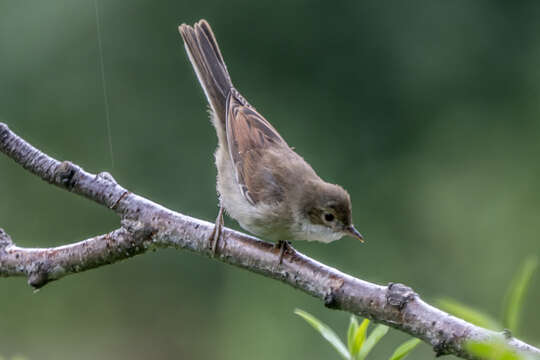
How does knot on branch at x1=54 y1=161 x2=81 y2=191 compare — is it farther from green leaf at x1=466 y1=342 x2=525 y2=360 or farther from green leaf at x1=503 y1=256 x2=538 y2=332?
green leaf at x1=466 y1=342 x2=525 y2=360

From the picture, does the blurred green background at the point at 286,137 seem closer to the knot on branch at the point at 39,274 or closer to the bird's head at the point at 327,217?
the bird's head at the point at 327,217

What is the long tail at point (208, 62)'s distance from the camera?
161 inches

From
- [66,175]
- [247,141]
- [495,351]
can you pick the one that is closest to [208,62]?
[247,141]

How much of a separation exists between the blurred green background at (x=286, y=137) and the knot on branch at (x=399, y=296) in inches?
183

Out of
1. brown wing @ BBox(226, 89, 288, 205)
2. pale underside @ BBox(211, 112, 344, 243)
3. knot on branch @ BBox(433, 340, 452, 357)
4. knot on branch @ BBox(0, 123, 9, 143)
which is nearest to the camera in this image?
knot on branch @ BBox(433, 340, 452, 357)

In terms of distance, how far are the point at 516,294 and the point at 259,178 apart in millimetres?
2774

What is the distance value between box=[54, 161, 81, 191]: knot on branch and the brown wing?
1316 millimetres

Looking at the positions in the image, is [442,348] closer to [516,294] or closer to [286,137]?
[516,294]

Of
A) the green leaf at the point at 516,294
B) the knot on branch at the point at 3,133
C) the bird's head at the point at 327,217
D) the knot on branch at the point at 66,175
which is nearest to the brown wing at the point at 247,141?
the bird's head at the point at 327,217

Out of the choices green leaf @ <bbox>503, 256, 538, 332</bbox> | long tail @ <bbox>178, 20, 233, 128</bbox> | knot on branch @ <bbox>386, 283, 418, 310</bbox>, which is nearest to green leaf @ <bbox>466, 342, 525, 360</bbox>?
green leaf @ <bbox>503, 256, 538, 332</bbox>

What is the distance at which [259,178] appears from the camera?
371 centimetres

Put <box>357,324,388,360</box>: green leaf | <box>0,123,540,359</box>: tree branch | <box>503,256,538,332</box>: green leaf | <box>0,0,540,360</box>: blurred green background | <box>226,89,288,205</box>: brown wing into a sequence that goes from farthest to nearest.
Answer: <box>0,0,540,360</box>: blurred green background → <box>226,89,288,205</box>: brown wing → <box>0,123,540,359</box>: tree branch → <box>357,324,388,360</box>: green leaf → <box>503,256,538,332</box>: green leaf

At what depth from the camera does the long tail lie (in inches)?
161

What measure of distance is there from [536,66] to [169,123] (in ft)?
14.8
